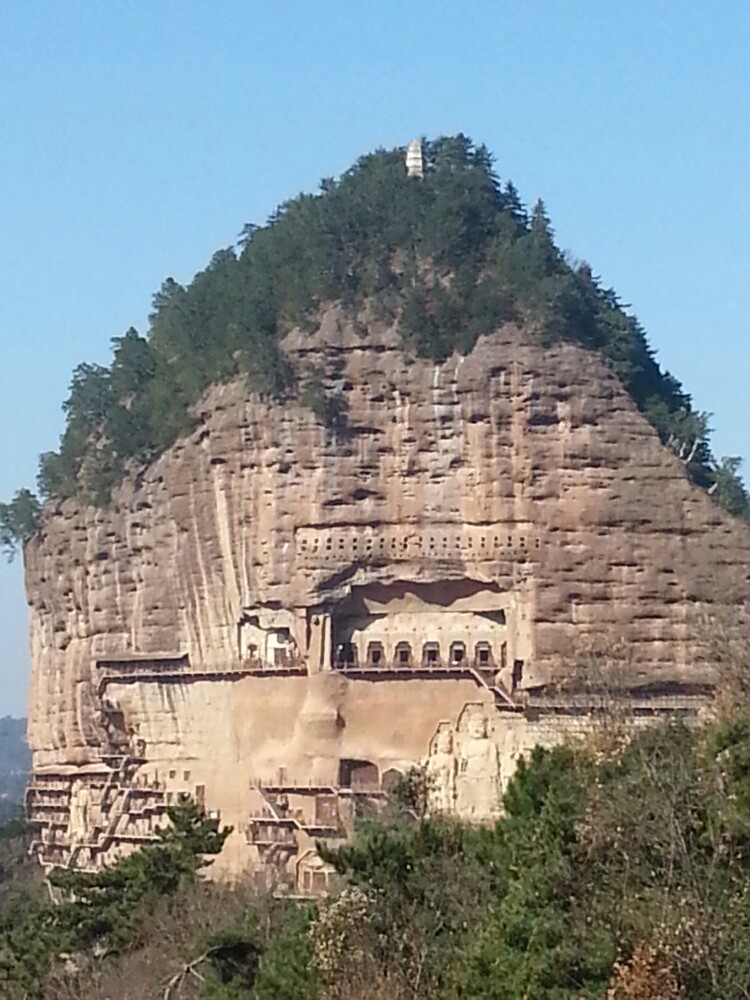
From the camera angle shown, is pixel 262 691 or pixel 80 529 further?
pixel 80 529

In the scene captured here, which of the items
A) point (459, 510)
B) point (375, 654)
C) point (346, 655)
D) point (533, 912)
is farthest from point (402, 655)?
point (533, 912)

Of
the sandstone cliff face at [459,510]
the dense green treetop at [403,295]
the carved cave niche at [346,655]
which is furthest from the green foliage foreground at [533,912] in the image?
the dense green treetop at [403,295]

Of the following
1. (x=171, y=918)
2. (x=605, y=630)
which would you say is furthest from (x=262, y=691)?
(x=171, y=918)

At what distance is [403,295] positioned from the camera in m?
40.9

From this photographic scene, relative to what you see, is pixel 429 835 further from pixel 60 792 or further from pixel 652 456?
pixel 60 792

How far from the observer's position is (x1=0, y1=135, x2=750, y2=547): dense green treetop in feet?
132

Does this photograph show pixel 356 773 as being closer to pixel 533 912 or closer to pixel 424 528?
pixel 424 528

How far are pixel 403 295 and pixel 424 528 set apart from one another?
4.06 m

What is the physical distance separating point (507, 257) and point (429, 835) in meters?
19.0

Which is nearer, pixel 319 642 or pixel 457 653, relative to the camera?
pixel 457 653

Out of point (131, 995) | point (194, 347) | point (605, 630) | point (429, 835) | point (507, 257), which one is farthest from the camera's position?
point (194, 347)

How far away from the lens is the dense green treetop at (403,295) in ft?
132

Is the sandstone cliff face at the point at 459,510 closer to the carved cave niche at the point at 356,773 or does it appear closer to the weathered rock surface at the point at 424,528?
the weathered rock surface at the point at 424,528

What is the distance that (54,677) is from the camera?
151 feet
